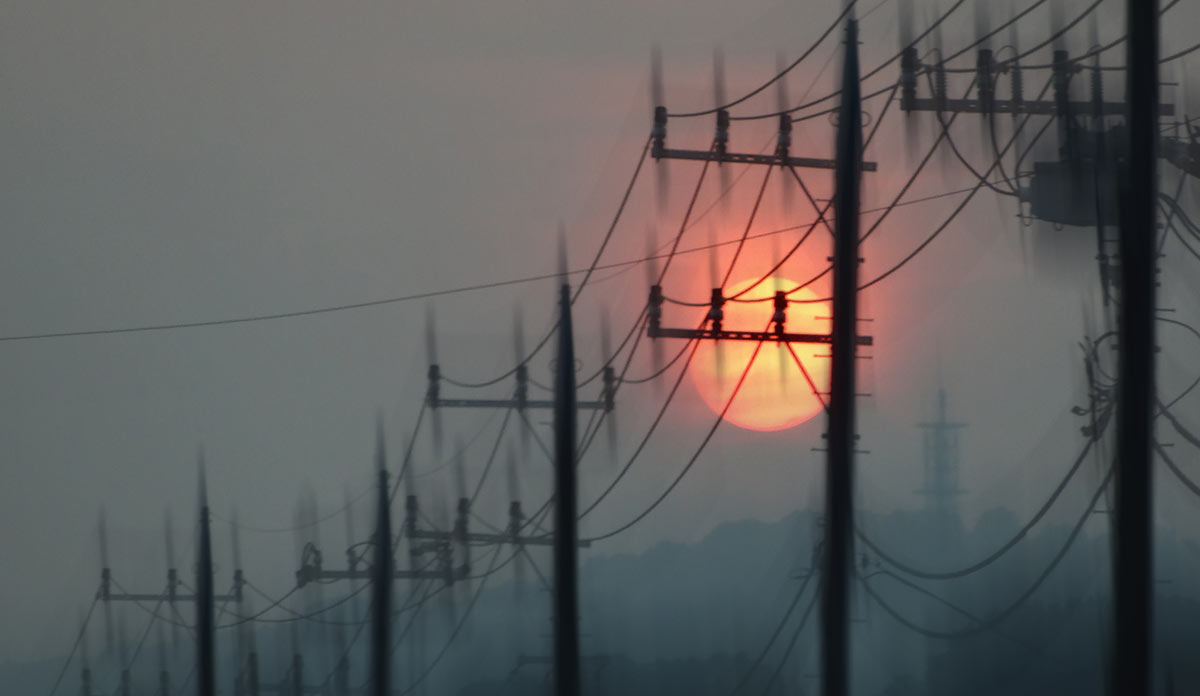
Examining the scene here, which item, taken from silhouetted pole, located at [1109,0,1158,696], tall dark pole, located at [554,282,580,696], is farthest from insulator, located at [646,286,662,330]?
silhouetted pole, located at [1109,0,1158,696]

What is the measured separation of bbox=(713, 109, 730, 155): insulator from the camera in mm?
23156

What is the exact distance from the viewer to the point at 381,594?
121ft

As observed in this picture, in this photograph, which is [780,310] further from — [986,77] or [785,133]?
[986,77]

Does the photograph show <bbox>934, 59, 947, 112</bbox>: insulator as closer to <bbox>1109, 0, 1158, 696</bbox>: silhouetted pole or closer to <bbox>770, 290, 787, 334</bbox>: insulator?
<bbox>770, 290, 787, 334</bbox>: insulator

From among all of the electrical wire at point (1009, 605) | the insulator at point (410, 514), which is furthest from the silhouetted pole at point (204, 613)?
the electrical wire at point (1009, 605)

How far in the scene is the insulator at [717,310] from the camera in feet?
74.4

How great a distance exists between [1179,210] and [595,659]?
479 inches

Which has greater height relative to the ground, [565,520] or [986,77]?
[986,77]

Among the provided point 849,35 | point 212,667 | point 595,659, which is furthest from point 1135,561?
point 212,667

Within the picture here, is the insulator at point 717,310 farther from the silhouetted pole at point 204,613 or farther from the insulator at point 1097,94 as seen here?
the silhouetted pole at point 204,613

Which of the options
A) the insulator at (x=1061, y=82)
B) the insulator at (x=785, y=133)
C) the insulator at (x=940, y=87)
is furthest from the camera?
the insulator at (x=785, y=133)

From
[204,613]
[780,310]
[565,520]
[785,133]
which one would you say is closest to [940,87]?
[785,133]

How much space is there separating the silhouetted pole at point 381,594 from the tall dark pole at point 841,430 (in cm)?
1918

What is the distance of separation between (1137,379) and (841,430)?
14.2 ft
